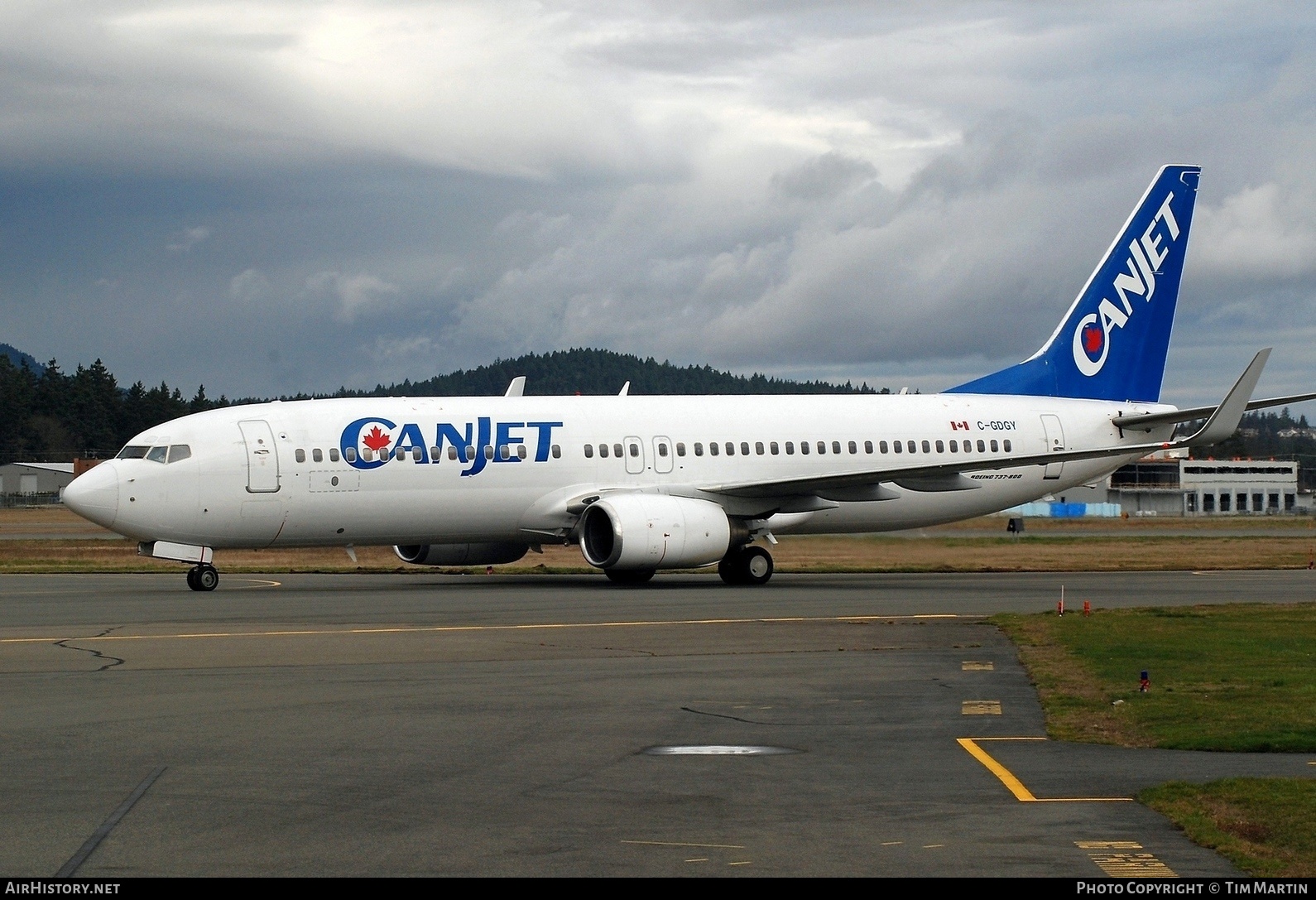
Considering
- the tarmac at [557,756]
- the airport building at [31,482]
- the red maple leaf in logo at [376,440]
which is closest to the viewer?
the tarmac at [557,756]

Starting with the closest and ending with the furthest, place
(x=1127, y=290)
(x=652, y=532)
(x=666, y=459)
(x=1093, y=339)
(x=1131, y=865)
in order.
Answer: (x=1131, y=865) → (x=652, y=532) → (x=666, y=459) → (x=1093, y=339) → (x=1127, y=290)

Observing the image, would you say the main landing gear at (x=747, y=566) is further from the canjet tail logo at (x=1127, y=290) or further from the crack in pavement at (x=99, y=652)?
the crack in pavement at (x=99, y=652)

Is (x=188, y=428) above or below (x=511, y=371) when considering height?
below

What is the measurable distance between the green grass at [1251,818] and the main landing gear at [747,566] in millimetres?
23305

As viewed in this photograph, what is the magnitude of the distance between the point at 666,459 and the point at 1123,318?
14.1m

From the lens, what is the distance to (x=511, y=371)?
191 metres

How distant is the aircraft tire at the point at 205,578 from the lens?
3122 centimetres

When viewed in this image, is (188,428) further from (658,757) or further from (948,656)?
(658,757)

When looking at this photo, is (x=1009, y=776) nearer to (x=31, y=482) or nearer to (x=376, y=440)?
(x=376, y=440)

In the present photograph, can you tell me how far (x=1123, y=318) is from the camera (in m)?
41.3

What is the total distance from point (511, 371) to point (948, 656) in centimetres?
17425

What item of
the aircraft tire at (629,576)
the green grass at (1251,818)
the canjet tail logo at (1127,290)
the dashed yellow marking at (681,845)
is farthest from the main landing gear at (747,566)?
the dashed yellow marking at (681,845)

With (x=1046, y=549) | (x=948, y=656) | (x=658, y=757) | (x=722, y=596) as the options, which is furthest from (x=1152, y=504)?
(x=658, y=757)

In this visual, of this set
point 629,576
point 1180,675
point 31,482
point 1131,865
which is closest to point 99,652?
point 1180,675
